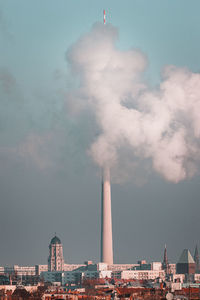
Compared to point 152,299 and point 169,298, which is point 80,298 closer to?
point 152,299

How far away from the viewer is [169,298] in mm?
73250

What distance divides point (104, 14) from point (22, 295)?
265 ft

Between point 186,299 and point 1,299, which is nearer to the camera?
point 186,299

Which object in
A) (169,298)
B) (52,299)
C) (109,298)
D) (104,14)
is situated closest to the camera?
(169,298)

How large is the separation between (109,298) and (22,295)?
42.7 ft

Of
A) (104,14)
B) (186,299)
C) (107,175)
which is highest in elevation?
(104,14)

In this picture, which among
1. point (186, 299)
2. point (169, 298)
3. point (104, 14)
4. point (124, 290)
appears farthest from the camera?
point (104, 14)

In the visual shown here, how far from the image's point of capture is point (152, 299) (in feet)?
282

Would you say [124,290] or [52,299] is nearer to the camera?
[52,299]

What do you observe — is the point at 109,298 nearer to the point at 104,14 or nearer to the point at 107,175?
the point at 104,14

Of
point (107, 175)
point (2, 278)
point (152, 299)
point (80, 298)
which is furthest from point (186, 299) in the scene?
point (107, 175)

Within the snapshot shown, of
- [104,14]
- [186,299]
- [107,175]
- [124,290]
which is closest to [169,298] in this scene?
[186,299]

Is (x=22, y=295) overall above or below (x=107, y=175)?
below

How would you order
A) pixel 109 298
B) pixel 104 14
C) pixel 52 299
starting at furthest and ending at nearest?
1. pixel 104 14
2. pixel 109 298
3. pixel 52 299
